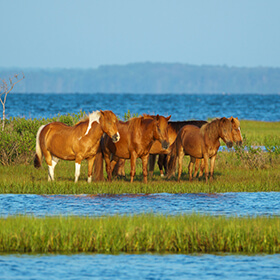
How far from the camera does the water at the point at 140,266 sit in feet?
30.3

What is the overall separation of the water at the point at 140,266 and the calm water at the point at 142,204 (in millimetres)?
3444

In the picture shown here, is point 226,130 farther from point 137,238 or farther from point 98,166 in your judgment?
point 137,238

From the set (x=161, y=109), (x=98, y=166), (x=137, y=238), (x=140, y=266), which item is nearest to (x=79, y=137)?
(x=98, y=166)

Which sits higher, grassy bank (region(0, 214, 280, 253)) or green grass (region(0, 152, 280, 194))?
green grass (region(0, 152, 280, 194))

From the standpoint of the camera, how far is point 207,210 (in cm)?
1455

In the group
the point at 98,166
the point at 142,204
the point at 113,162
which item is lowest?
the point at 142,204

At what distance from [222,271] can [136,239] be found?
1.99 meters

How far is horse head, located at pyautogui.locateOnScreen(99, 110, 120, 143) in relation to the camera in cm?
1678

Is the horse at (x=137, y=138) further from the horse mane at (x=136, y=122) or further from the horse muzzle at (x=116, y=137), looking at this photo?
the horse muzzle at (x=116, y=137)

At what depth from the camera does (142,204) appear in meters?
15.3

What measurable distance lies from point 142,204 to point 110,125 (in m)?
2.65

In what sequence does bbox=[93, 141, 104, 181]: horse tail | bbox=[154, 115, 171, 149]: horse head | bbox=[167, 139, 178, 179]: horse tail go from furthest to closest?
bbox=[167, 139, 178, 179]: horse tail < bbox=[93, 141, 104, 181]: horse tail < bbox=[154, 115, 171, 149]: horse head

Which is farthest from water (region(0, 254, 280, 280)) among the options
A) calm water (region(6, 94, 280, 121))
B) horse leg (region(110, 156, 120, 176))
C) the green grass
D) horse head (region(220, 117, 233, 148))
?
calm water (region(6, 94, 280, 121))

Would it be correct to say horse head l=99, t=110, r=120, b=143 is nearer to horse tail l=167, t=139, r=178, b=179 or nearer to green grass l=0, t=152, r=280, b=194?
green grass l=0, t=152, r=280, b=194
